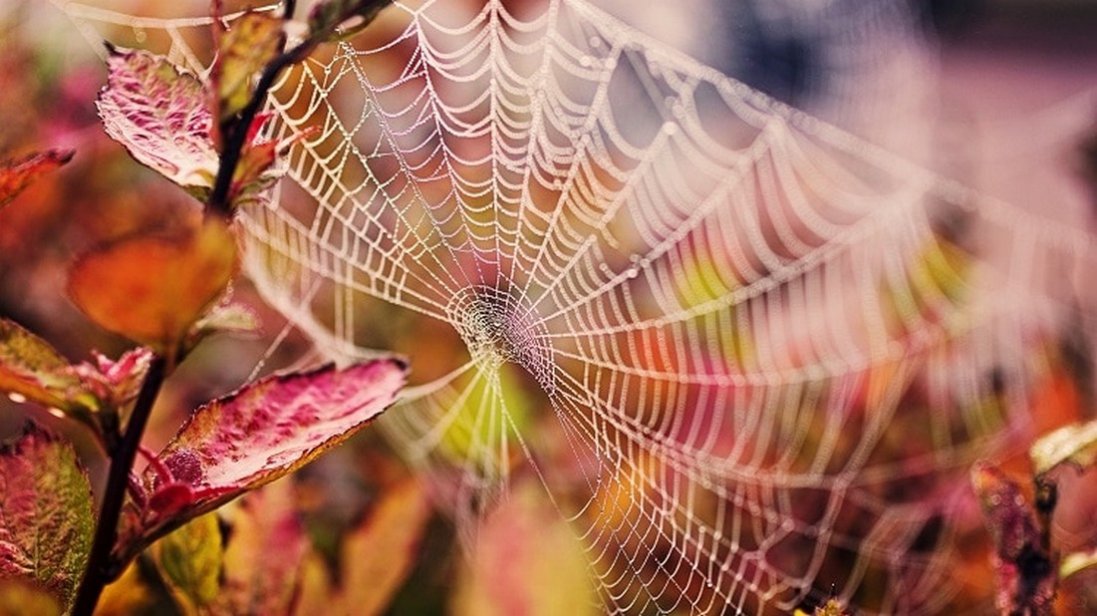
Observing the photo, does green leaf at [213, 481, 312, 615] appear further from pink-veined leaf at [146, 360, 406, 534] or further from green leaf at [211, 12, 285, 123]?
green leaf at [211, 12, 285, 123]

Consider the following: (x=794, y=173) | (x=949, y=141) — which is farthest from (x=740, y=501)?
(x=949, y=141)

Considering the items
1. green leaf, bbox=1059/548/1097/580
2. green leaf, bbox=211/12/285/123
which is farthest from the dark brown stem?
green leaf, bbox=1059/548/1097/580

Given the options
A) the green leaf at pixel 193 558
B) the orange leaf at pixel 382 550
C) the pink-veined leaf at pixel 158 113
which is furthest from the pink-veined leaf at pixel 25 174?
the orange leaf at pixel 382 550

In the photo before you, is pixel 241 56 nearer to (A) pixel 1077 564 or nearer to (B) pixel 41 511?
(B) pixel 41 511

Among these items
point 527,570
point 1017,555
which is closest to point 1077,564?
point 1017,555

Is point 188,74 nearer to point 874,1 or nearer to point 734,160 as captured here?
point 734,160

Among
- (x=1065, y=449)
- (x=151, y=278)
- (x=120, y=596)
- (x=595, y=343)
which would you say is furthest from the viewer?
(x=595, y=343)

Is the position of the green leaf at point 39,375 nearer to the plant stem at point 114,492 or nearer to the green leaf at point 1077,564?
the plant stem at point 114,492
